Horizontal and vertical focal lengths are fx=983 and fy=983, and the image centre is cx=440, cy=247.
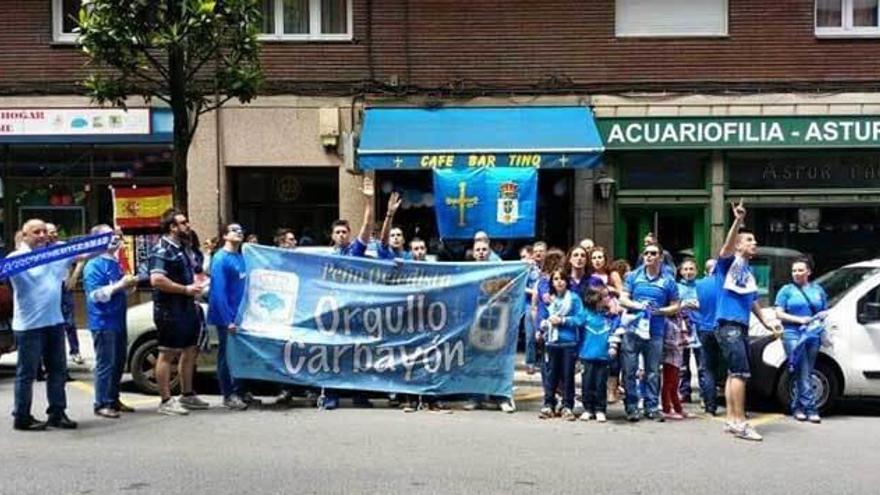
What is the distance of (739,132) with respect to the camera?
15.0 m

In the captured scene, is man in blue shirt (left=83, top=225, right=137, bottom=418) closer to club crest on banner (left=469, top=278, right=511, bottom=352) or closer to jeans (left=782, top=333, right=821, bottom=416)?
club crest on banner (left=469, top=278, right=511, bottom=352)

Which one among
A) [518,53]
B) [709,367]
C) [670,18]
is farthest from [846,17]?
[709,367]

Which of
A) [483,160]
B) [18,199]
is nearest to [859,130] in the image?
[483,160]

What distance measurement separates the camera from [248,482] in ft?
20.5

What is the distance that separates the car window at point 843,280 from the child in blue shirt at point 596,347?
2.41 m

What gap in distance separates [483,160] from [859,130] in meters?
5.84

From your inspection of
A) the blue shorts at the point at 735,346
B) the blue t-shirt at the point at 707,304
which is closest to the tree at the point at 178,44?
the blue t-shirt at the point at 707,304

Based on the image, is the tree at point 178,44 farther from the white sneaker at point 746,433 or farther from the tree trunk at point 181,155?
the white sneaker at point 746,433

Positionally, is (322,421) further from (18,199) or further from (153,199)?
(18,199)

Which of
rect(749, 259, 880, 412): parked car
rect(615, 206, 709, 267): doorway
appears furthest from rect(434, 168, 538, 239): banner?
rect(749, 259, 880, 412): parked car

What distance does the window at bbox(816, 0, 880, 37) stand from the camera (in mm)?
15320

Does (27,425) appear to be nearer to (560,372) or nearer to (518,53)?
(560,372)

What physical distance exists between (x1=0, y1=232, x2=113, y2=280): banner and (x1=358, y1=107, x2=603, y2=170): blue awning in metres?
6.17

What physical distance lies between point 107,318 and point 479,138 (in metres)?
7.27
